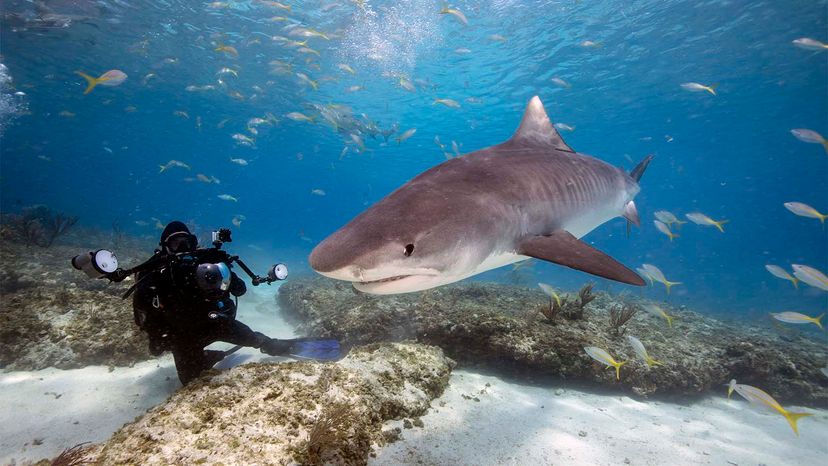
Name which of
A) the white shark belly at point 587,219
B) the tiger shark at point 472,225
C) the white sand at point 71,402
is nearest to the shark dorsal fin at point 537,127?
the tiger shark at point 472,225

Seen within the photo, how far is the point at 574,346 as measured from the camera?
521 cm

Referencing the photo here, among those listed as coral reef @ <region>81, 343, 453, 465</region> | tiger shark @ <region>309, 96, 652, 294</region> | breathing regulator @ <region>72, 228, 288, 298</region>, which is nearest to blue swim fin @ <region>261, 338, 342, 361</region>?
breathing regulator @ <region>72, 228, 288, 298</region>

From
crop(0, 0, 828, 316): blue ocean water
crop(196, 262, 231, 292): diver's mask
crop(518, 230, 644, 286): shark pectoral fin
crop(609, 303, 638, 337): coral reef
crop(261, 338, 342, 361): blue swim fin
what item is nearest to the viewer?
crop(518, 230, 644, 286): shark pectoral fin

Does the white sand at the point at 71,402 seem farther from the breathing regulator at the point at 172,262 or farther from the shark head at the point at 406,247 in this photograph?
the shark head at the point at 406,247

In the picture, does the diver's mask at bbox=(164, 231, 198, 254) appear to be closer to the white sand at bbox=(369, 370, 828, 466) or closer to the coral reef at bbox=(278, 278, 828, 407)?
the coral reef at bbox=(278, 278, 828, 407)

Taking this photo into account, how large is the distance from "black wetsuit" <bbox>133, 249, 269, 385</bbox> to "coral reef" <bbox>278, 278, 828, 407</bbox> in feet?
8.04

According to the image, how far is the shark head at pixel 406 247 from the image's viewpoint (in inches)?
79.7

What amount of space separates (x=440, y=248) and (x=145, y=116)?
51.1 meters

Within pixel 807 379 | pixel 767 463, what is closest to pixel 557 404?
pixel 767 463

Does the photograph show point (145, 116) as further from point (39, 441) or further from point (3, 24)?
point (39, 441)

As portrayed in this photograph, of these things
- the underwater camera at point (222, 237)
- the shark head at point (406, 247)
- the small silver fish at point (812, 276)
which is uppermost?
the shark head at point (406, 247)

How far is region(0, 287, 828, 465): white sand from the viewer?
3094mm

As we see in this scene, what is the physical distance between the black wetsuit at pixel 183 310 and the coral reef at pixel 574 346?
8.04ft

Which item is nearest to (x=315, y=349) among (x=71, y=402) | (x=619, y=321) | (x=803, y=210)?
(x=71, y=402)
